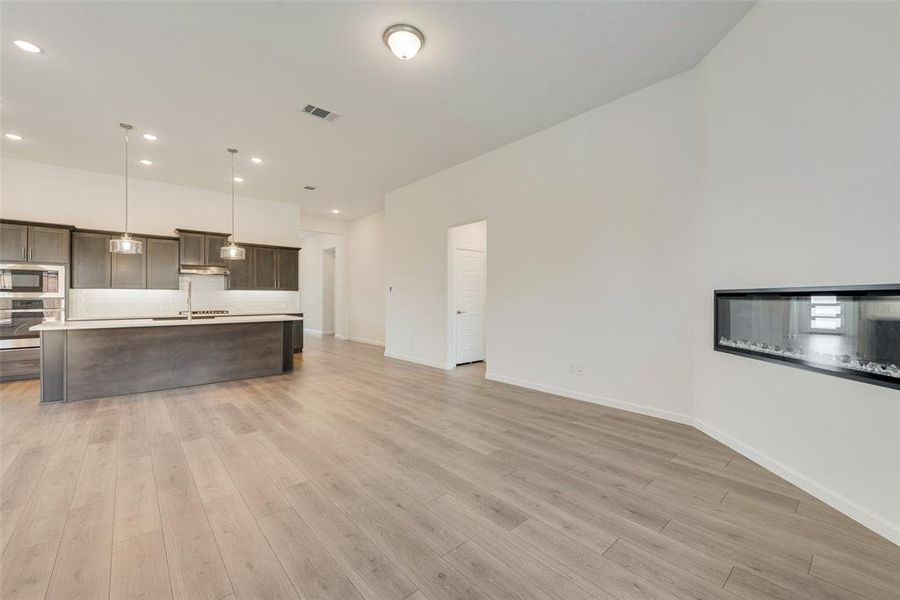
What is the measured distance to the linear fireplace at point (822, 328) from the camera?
6.31 feet

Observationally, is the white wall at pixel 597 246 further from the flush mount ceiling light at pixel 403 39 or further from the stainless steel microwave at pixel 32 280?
the stainless steel microwave at pixel 32 280

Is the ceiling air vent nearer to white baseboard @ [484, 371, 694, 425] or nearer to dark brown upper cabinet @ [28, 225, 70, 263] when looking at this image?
white baseboard @ [484, 371, 694, 425]

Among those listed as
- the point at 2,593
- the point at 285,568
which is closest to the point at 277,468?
the point at 285,568

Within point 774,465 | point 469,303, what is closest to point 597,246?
point 774,465

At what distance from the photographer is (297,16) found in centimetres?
272

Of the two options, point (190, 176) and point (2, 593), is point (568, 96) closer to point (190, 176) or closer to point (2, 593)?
point (2, 593)

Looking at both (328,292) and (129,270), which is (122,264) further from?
(328,292)

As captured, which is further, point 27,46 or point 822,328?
point 27,46

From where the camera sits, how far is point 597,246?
4094 mm

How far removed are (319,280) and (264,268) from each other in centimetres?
395

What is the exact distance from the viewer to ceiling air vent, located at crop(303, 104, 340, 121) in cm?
405

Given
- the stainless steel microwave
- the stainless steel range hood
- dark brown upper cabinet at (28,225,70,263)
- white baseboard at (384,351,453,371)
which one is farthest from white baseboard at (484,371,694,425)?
dark brown upper cabinet at (28,225,70,263)

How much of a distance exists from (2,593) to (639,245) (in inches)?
193

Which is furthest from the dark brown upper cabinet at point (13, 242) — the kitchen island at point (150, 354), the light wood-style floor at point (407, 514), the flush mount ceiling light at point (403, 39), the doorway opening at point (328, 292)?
the doorway opening at point (328, 292)
